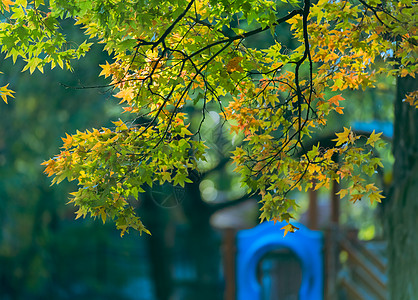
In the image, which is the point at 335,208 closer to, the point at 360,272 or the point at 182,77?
the point at 360,272

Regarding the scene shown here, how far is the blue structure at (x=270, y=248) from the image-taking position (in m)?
9.89

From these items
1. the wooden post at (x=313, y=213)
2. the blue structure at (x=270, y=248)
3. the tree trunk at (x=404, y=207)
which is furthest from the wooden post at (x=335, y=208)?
the tree trunk at (x=404, y=207)

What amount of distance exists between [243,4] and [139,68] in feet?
2.87

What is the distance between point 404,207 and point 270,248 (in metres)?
4.03

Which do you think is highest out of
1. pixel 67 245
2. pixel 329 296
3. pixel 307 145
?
pixel 307 145

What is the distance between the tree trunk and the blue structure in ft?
10.5

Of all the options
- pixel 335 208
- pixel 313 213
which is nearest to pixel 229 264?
pixel 313 213

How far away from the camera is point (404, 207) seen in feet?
21.2

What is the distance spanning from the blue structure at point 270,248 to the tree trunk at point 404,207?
322 centimetres

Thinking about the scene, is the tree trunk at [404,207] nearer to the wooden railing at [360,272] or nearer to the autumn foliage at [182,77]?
the wooden railing at [360,272]

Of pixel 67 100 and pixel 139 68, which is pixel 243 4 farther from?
pixel 67 100

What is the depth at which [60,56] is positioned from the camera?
3566 millimetres

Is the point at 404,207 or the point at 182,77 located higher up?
the point at 182,77

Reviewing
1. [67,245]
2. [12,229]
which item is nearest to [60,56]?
[12,229]
